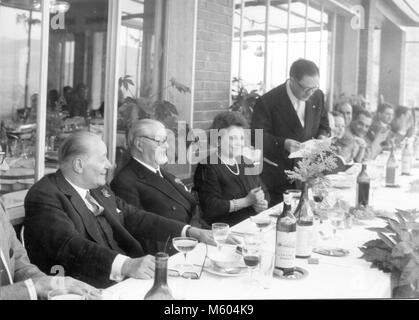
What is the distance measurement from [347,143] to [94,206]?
2.91 metres

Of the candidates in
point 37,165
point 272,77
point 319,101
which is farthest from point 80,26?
point 272,77

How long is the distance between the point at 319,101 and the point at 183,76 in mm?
1107

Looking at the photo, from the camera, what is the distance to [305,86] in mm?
3969

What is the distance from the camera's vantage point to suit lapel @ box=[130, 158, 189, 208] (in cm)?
292

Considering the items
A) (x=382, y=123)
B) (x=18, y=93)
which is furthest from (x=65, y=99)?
(x=382, y=123)

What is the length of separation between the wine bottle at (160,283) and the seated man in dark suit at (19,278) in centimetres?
21

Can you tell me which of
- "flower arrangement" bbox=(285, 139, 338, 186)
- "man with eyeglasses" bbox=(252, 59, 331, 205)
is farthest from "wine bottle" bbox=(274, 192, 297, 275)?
"man with eyeglasses" bbox=(252, 59, 331, 205)

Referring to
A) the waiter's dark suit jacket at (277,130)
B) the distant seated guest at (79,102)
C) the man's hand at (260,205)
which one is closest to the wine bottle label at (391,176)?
the waiter's dark suit jacket at (277,130)

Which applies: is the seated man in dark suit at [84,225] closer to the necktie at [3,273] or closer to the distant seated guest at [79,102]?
the necktie at [3,273]

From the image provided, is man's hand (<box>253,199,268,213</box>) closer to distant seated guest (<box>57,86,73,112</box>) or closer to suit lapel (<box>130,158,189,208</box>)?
suit lapel (<box>130,158,189,208</box>)

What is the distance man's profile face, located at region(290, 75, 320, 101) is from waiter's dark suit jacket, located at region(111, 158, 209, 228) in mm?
1384
